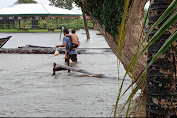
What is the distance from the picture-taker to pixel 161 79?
9.97 feet

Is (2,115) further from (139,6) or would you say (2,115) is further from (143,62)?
(139,6)

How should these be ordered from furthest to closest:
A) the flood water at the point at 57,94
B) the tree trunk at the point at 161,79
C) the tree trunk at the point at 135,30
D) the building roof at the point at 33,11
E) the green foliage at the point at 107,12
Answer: the building roof at the point at 33,11 < the flood water at the point at 57,94 < the tree trunk at the point at 135,30 < the green foliage at the point at 107,12 < the tree trunk at the point at 161,79

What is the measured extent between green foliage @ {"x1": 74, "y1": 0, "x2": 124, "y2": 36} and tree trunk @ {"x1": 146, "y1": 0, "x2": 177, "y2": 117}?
1584 millimetres

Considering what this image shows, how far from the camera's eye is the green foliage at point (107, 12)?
4.75 meters

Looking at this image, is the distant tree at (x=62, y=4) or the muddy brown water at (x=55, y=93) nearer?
the muddy brown water at (x=55, y=93)

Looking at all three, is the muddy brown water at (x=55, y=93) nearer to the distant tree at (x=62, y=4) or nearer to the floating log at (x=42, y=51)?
the floating log at (x=42, y=51)

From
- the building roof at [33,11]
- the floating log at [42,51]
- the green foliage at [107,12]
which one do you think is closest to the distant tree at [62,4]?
the building roof at [33,11]

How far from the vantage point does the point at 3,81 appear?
27.2 feet

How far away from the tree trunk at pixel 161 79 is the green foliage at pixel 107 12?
1.58 meters

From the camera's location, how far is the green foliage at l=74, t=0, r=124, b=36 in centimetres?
475

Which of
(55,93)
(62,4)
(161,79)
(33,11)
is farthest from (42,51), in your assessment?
(62,4)

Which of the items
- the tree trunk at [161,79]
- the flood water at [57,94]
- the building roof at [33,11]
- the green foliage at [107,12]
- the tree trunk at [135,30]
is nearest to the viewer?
the tree trunk at [161,79]

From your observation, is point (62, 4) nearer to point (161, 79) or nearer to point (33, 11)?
point (33, 11)

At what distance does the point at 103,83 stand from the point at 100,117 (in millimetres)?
2929
